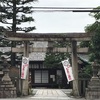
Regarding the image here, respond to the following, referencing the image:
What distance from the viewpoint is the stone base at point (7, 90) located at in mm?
23312

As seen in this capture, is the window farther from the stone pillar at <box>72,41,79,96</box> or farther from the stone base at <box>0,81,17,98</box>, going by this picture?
the stone base at <box>0,81,17,98</box>

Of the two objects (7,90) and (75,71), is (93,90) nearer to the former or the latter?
(75,71)

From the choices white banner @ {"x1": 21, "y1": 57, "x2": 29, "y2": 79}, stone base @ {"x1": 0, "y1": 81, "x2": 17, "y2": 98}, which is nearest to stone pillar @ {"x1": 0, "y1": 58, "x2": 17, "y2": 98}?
stone base @ {"x1": 0, "y1": 81, "x2": 17, "y2": 98}

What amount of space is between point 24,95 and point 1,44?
13.0m

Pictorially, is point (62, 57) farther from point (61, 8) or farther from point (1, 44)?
point (61, 8)

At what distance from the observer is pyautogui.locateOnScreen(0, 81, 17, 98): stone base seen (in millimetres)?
23312

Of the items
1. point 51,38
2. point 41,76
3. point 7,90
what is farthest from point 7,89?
point 41,76

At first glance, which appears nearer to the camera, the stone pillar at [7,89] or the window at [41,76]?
the stone pillar at [7,89]

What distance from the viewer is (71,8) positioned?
1934cm

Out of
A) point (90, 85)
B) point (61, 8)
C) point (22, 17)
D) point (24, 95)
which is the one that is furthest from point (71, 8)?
point (22, 17)

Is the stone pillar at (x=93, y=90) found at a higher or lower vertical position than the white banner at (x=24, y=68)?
lower

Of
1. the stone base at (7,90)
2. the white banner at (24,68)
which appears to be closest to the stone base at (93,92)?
the white banner at (24,68)

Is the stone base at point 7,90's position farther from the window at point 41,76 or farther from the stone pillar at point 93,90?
the window at point 41,76

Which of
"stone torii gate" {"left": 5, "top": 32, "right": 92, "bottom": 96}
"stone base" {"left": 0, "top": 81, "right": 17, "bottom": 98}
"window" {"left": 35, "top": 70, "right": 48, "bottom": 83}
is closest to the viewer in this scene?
"stone base" {"left": 0, "top": 81, "right": 17, "bottom": 98}
